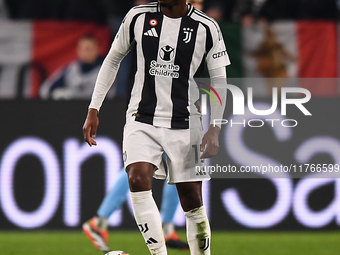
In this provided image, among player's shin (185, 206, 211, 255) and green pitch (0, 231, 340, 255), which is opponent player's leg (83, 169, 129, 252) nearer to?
green pitch (0, 231, 340, 255)

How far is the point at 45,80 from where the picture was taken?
26.8ft

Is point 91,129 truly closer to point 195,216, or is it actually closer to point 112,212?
point 195,216

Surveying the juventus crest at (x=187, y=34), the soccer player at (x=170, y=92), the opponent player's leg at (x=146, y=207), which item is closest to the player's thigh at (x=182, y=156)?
the soccer player at (x=170, y=92)

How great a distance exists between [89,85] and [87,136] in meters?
3.69

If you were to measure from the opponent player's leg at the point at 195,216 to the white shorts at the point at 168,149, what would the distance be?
0.06 m

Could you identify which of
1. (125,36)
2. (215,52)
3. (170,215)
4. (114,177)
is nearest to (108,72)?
(125,36)

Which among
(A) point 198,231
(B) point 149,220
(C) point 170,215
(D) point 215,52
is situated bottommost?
(C) point 170,215

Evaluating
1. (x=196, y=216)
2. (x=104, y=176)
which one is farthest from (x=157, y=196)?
(x=196, y=216)

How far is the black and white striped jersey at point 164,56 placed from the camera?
4273mm

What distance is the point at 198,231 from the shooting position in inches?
173

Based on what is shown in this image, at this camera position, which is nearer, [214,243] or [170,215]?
[170,215]

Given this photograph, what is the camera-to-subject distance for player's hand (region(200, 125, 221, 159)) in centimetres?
422

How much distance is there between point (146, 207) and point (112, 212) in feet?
5.78

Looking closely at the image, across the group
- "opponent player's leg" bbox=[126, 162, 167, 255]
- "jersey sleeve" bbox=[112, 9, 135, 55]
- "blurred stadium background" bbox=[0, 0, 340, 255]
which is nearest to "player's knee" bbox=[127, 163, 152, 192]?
"opponent player's leg" bbox=[126, 162, 167, 255]
